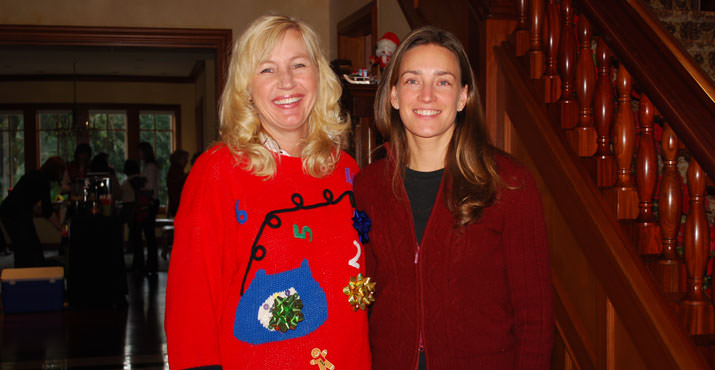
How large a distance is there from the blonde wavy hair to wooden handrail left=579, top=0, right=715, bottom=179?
0.92 metres

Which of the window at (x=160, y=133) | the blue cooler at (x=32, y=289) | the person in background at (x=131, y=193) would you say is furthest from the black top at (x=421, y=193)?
the window at (x=160, y=133)

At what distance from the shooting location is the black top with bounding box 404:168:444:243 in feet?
5.08

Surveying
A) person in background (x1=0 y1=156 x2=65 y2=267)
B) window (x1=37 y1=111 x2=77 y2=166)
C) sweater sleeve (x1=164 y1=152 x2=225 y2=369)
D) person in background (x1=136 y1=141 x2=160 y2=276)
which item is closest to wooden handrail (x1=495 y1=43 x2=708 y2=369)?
sweater sleeve (x1=164 y1=152 x2=225 y2=369)

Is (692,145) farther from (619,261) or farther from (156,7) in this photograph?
(156,7)

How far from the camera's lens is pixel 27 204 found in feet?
21.0

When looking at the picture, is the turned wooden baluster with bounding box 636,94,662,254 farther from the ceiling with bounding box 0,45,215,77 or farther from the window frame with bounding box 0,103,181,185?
the window frame with bounding box 0,103,181,185

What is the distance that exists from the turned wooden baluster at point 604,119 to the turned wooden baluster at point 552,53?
239 millimetres

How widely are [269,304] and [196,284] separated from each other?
172mm

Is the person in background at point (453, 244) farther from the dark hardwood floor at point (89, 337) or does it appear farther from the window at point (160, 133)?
the window at point (160, 133)

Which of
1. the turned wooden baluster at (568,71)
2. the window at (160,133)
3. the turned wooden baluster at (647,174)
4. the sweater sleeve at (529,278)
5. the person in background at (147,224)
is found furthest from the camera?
the window at (160,133)

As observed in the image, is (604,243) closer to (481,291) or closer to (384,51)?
(481,291)

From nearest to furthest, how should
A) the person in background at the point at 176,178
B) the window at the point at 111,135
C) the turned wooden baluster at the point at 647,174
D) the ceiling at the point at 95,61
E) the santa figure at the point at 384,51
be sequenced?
1. the turned wooden baluster at the point at 647,174
2. the santa figure at the point at 384,51
3. the person in background at the point at 176,178
4. the ceiling at the point at 95,61
5. the window at the point at 111,135

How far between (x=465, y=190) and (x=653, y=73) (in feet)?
2.52

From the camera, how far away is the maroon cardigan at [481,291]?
57.3 inches
